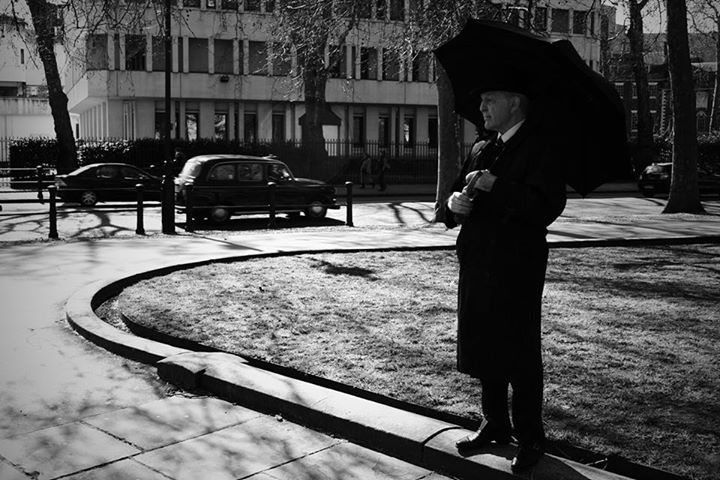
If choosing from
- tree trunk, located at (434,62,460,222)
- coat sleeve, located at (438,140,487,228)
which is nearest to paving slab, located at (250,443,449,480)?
coat sleeve, located at (438,140,487,228)

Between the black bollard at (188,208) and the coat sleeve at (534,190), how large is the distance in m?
15.3

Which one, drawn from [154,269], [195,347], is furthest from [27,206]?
[195,347]

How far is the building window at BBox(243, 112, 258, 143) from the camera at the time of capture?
5538 centimetres

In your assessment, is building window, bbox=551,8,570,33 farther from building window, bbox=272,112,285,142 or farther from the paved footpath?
the paved footpath

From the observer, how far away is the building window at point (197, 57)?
5247 cm

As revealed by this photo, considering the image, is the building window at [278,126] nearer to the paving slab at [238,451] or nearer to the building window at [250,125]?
the building window at [250,125]

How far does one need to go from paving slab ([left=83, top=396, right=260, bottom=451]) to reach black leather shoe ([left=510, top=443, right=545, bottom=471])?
6.13 ft

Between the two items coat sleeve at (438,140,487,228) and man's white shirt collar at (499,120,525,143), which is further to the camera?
coat sleeve at (438,140,487,228)

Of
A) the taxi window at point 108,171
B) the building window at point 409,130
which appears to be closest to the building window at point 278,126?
the building window at point 409,130

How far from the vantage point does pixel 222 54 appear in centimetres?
5319

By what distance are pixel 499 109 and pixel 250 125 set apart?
5226 centimetres

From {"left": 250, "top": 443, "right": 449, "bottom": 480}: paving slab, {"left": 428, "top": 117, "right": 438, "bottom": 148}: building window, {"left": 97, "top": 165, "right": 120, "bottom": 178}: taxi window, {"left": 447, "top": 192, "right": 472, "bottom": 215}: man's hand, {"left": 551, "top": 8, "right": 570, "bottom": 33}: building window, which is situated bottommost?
{"left": 250, "top": 443, "right": 449, "bottom": 480}: paving slab

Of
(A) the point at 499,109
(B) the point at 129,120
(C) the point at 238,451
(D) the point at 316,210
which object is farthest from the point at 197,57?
(A) the point at 499,109

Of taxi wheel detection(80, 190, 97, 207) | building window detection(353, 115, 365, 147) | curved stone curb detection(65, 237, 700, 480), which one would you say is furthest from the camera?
building window detection(353, 115, 365, 147)
